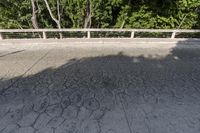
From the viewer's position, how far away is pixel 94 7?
11.4 m

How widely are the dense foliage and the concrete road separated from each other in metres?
4.41

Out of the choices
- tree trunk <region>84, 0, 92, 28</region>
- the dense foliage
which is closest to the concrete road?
tree trunk <region>84, 0, 92, 28</region>

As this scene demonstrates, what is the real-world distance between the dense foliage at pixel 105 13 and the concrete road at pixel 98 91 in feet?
14.5

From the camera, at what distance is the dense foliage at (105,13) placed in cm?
1159

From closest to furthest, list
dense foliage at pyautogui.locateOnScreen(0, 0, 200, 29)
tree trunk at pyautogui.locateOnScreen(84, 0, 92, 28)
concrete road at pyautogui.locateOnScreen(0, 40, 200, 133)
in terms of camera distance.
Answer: concrete road at pyautogui.locateOnScreen(0, 40, 200, 133), tree trunk at pyautogui.locateOnScreen(84, 0, 92, 28), dense foliage at pyautogui.locateOnScreen(0, 0, 200, 29)

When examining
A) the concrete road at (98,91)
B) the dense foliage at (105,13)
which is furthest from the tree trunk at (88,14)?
the concrete road at (98,91)

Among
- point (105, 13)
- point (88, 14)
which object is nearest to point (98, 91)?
point (88, 14)

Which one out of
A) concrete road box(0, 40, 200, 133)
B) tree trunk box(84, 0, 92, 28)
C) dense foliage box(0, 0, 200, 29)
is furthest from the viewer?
dense foliage box(0, 0, 200, 29)

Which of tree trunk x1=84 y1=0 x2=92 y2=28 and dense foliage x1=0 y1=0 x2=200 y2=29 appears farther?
dense foliage x1=0 y1=0 x2=200 y2=29

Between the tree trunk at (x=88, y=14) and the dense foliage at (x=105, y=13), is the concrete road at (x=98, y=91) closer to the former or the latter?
the tree trunk at (x=88, y=14)

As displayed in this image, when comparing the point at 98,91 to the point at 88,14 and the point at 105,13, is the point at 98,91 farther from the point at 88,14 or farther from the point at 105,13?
the point at 105,13

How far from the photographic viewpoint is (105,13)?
12.3m

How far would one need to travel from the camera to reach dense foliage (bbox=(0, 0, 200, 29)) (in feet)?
38.0

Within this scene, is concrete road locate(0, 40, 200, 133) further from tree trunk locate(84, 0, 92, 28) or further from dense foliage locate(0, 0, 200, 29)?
dense foliage locate(0, 0, 200, 29)
